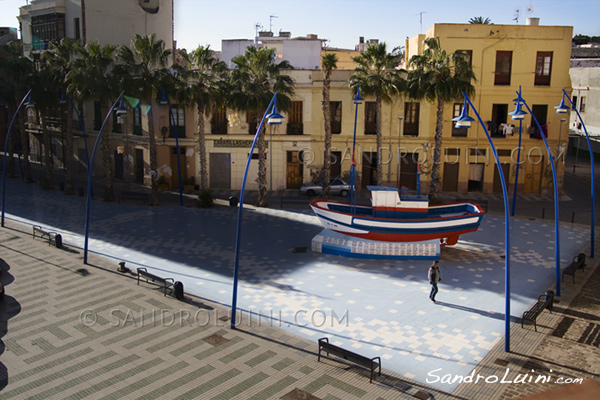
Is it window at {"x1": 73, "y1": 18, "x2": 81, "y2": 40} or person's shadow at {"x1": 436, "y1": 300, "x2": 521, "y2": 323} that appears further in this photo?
window at {"x1": 73, "y1": 18, "x2": 81, "y2": 40}

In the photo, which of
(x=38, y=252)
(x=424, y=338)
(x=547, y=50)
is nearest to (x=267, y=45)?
(x=547, y=50)

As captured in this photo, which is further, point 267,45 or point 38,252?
point 267,45

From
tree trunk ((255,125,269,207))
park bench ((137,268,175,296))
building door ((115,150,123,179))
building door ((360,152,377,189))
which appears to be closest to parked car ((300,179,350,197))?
building door ((360,152,377,189))

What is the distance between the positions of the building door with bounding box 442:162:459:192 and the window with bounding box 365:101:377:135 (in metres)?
5.76

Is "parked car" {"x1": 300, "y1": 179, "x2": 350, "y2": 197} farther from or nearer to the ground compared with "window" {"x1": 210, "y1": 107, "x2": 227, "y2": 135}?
nearer to the ground

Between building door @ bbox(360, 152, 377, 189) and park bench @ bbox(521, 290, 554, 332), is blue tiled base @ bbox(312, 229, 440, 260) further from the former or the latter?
building door @ bbox(360, 152, 377, 189)

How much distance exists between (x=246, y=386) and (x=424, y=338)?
18.9ft

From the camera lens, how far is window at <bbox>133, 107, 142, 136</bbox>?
3997 centimetres

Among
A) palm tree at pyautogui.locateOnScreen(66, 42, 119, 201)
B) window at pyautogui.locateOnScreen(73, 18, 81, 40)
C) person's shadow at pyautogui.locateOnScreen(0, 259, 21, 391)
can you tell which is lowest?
person's shadow at pyautogui.locateOnScreen(0, 259, 21, 391)

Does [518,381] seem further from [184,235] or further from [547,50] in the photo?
[547,50]

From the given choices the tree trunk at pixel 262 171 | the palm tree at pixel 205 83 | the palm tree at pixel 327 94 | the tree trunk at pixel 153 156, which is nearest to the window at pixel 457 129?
the palm tree at pixel 327 94

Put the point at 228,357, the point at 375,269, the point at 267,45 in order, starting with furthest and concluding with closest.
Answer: the point at 267,45 < the point at 375,269 < the point at 228,357

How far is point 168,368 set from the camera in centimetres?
1424

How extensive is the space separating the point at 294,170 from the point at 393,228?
1615cm
